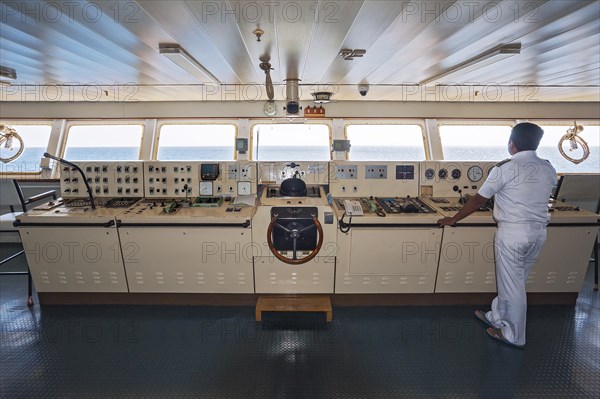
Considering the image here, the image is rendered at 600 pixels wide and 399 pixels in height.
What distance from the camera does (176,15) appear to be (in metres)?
1.62

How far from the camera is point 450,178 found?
9.41ft

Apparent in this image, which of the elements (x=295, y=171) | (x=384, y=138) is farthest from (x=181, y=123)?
(x=384, y=138)

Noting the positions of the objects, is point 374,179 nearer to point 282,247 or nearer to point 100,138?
point 282,247

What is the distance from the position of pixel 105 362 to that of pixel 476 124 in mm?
5562

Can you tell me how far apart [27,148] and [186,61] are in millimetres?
4017

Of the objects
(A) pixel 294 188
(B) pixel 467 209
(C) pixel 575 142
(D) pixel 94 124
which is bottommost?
(B) pixel 467 209

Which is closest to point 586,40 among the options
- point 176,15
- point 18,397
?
point 176,15

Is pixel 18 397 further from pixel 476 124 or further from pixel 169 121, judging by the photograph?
pixel 476 124

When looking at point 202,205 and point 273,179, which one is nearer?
point 202,205

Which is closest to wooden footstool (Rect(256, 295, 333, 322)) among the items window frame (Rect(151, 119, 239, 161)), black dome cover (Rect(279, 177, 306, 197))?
black dome cover (Rect(279, 177, 306, 197))

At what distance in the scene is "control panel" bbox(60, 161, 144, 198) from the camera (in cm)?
280

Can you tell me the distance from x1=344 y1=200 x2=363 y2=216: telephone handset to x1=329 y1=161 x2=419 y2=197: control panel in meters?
0.33

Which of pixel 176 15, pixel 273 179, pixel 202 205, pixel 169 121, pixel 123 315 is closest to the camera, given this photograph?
pixel 176 15

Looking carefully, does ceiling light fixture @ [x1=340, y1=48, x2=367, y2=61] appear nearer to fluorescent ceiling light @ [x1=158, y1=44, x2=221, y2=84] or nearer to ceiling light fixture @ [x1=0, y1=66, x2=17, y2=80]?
fluorescent ceiling light @ [x1=158, y1=44, x2=221, y2=84]
